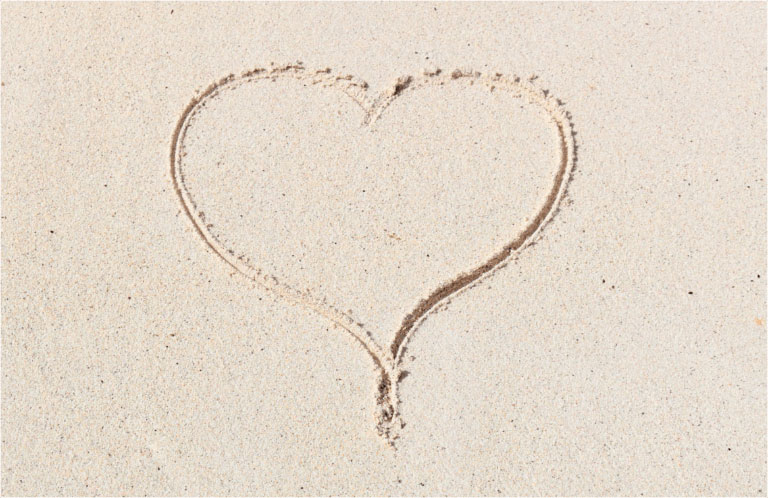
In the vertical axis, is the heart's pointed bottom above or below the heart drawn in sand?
below

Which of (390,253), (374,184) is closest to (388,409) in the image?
(390,253)

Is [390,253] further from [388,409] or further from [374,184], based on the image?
[388,409]

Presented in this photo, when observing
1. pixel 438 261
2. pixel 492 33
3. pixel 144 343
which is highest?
pixel 492 33

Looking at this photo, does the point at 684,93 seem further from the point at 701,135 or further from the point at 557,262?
the point at 557,262

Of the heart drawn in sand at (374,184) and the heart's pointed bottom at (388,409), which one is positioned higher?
the heart drawn in sand at (374,184)

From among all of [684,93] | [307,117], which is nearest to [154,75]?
[307,117]

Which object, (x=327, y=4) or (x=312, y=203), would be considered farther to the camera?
(x=327, y=4)
